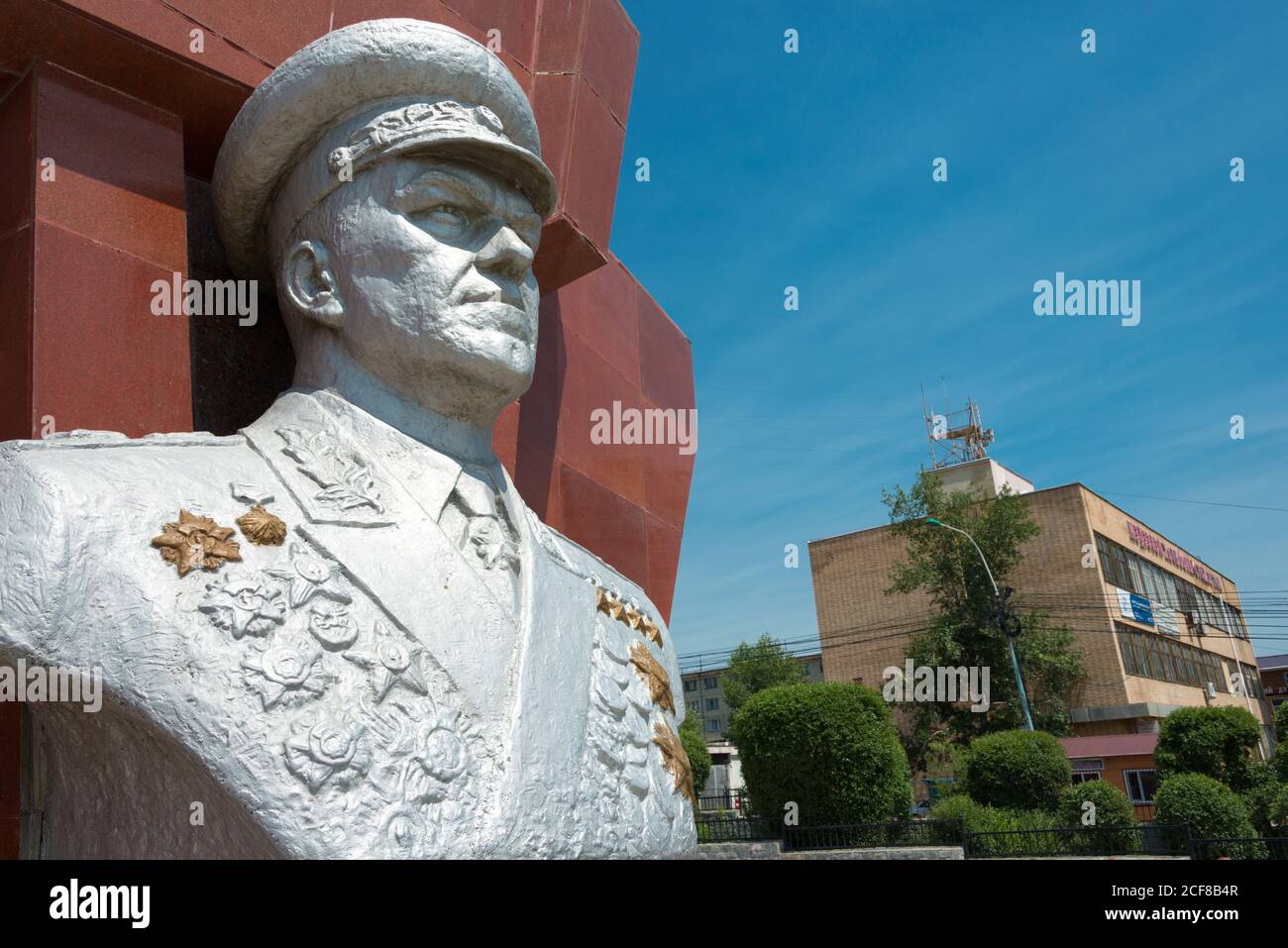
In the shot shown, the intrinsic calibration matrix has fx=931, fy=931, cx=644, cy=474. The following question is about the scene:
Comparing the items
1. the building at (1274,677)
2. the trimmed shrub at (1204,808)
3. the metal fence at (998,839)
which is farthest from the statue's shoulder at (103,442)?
the building at (1274,677)

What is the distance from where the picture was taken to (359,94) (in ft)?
8.48

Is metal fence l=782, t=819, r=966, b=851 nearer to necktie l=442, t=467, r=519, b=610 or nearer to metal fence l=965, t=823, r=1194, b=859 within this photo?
metal fence l=965, t=823, r=1194, b=859

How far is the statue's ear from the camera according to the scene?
2.58m

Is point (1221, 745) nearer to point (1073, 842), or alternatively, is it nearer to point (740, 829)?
point (1073, 842)

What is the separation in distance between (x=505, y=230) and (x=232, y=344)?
3.97 ft

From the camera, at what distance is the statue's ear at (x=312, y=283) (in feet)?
8.46

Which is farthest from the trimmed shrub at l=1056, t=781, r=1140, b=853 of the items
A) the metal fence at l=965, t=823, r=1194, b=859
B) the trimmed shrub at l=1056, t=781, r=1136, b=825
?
the metal fence at l=965, t=823, r=1194, b=859

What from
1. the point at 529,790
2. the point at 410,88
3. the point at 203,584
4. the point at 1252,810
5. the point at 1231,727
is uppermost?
the point at 410,88

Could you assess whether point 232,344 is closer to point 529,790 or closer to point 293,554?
point 293,554

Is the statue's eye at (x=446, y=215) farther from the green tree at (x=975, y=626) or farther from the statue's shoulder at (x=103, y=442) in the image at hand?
the green tree at (x=975, y=626)

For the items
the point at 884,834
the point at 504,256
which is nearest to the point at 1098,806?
the point at 884,834

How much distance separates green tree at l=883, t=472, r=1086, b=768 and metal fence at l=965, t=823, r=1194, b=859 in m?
12.1

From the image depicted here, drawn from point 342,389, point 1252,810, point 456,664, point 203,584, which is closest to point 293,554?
point 203,584

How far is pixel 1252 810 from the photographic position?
15.6m
